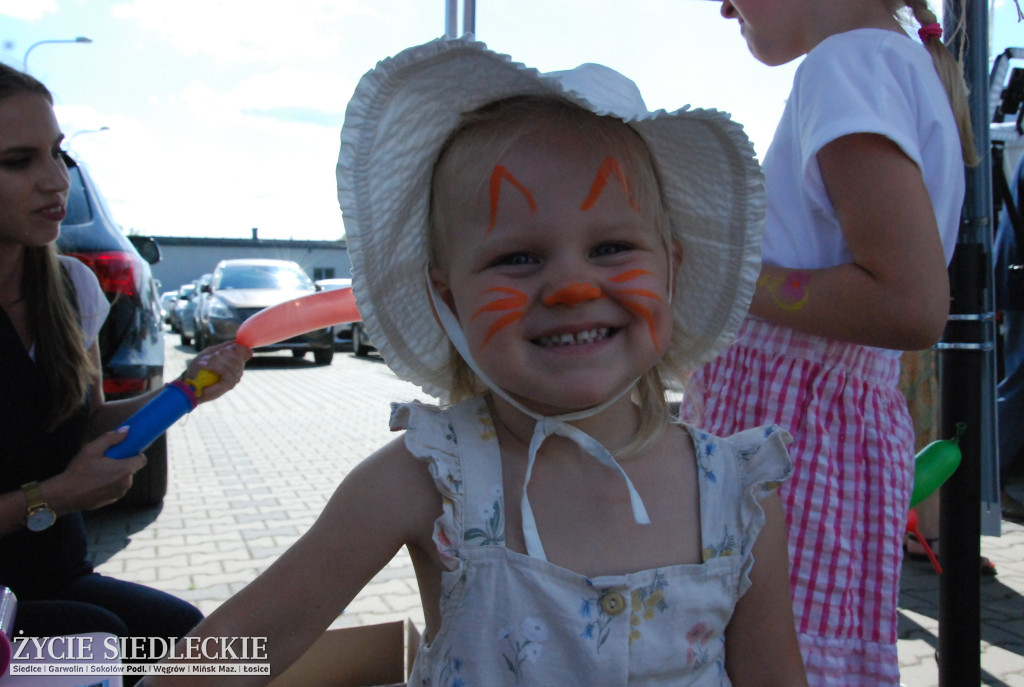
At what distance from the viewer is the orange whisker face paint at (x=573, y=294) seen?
996 mm

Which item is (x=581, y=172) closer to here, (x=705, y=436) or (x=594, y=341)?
(x=594, y=341)

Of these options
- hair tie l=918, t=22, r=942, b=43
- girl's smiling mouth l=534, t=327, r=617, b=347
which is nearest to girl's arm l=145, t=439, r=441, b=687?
girl's smiling mouth l=534, t=327, r=617, b=347

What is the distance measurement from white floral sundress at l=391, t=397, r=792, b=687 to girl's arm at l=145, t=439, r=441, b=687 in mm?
41

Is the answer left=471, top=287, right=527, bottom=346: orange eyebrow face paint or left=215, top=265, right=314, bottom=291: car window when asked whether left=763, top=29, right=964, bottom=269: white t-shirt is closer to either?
left=471, top=287, right=527, bottom=346: orange eyebrow face paint

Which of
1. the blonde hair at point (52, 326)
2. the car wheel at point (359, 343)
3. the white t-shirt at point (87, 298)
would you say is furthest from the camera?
the car wheel at point (359, 343)

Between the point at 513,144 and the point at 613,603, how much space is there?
0.61m

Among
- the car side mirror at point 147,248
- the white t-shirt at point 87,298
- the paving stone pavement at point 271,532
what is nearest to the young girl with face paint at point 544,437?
the white t-shirt at point 87,298

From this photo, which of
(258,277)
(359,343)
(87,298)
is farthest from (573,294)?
(359,343)

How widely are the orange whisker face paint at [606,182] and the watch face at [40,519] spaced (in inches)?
51.0

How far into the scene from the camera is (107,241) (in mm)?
3842

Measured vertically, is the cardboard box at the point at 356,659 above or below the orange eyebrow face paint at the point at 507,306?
below

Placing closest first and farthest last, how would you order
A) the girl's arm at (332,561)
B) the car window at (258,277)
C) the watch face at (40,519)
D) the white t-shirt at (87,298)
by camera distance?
the girl's arm at (332,561)
the watch face at (40,519)
the white t-shirt at (87,298)
the car window at (258,277)

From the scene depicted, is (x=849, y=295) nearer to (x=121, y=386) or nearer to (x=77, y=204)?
(x=121, y=386)

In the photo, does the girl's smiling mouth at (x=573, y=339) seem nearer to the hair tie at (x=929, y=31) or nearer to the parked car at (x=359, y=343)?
the hair tie at (x=929, y=31)
